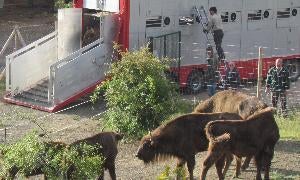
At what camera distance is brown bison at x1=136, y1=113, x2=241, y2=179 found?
12656 millimetres

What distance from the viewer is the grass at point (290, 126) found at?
15.7m

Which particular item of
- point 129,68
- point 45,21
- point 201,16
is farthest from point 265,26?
point 45,21

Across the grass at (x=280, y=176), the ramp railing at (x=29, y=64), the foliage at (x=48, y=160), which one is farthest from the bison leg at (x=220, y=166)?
the ramp railing at (x=29, y=64)

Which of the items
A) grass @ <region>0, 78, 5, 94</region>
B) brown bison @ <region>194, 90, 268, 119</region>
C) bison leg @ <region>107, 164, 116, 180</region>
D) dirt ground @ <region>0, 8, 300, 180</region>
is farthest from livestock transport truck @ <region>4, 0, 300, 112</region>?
bison leg @ <region>107, 164, 116, 180</region>

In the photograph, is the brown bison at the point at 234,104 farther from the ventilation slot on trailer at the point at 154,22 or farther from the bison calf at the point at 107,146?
the ventilation slot on trailer at the point at 154,22

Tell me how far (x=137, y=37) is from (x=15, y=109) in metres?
3.55

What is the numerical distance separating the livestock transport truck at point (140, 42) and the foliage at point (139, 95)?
348 cm

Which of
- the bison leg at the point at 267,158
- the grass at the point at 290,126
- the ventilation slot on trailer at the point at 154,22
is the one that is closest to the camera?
the bison leg at the point at 267,158

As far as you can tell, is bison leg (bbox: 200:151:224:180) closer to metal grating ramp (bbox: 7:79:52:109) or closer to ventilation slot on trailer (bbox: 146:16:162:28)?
metal grating ramp (bbox: 7:79:52:109)

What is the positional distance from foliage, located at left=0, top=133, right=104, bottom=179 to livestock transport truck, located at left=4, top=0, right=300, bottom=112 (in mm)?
9052

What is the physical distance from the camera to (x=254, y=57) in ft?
71.8

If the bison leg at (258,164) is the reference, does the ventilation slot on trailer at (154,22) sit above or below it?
above

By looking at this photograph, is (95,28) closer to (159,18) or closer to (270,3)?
(159,18)

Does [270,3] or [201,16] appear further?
[270,3]
